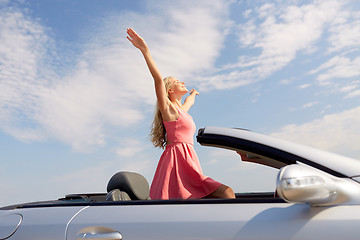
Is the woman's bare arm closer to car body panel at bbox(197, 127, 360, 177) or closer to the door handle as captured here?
car body panel at bbox(197, 127, 360, 177)

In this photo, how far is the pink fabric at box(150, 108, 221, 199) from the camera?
10.4ft

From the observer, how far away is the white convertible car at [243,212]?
1988 mm

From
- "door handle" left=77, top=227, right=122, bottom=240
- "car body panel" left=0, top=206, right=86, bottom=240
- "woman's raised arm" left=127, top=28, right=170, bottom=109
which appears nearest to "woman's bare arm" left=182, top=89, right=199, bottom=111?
"woman's raised arm" left=127, top=28, right=170, bottom=109

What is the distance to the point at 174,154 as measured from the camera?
11.5 ft

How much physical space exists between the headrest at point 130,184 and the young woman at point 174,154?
191 mm

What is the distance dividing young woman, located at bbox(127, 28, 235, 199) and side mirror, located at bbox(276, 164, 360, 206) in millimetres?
1080

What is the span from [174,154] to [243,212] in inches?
A: 55.6

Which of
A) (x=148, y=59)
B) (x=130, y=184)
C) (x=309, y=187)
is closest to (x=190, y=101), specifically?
(x=148, y=59)

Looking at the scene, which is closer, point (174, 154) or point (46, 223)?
point (46, 223)

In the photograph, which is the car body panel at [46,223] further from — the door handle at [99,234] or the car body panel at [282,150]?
the car body panel at [282,150]

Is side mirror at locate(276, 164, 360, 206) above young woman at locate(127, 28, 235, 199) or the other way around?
the other way around

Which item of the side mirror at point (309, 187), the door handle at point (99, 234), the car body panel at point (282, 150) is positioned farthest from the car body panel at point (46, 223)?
the side mirror at point (309, 187)

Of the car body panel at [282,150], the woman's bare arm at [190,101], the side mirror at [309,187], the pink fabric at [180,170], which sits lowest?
the side mirror at [309,187]

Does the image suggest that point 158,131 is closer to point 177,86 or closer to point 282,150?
point 177,86
